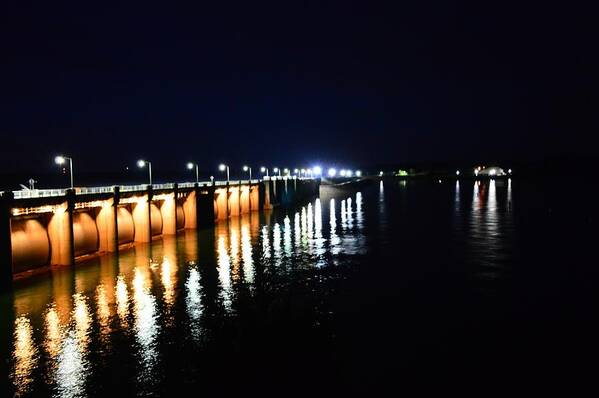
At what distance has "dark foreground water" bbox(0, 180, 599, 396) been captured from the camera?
83.4ft

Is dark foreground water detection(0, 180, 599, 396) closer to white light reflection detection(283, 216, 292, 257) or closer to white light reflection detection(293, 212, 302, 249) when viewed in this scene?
white light reflection detection(283, 216, 292, 257)

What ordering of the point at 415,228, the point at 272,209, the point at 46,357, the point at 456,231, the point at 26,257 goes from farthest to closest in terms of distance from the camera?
1. the point at 272,209
2. the point at 415,228
3. the point at 456,231
4. the point at 26,257
5. the point at 46,357

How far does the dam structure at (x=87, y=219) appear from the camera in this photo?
47.3m

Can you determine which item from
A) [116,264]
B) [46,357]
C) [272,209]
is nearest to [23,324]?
[46,357]

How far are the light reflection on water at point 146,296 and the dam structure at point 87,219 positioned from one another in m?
2.33

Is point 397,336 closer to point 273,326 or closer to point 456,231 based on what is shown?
point 273,326

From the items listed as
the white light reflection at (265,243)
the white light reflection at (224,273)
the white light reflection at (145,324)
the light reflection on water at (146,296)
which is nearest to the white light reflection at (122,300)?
the light reflection on water at (146,296)

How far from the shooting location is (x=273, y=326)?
32.5 metres

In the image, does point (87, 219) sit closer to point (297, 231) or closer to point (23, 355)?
point (23, 355)

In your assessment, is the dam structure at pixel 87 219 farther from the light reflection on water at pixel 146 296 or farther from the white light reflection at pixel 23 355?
the white light reflection at pixel 23 355

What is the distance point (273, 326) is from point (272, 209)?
329 feet

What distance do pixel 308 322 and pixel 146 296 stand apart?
1537 centimetres

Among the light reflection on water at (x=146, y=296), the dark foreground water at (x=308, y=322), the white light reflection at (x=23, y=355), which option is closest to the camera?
the white light reflection at (x=23, y=355)

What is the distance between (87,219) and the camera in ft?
193
